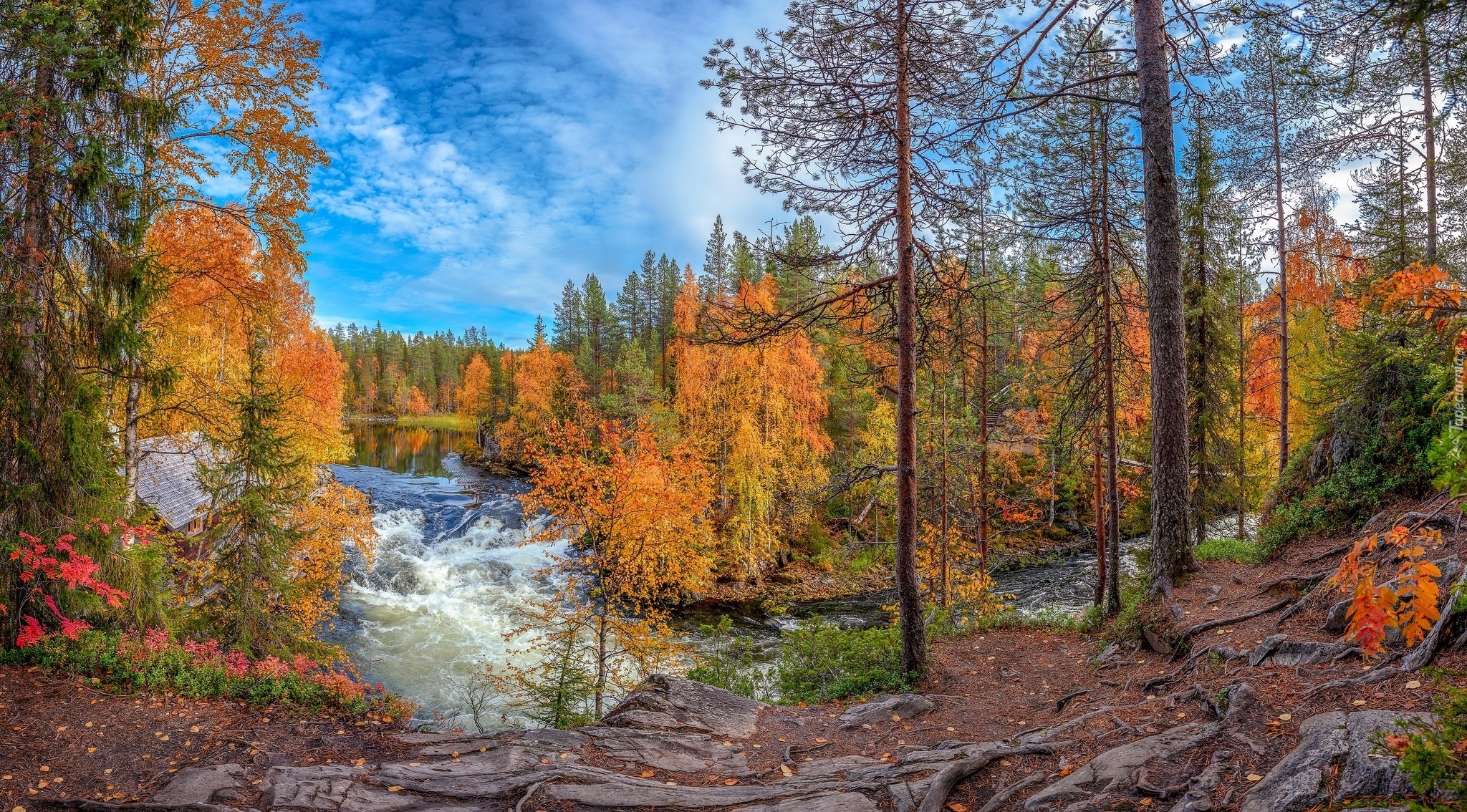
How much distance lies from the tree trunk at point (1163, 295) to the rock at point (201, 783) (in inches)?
393

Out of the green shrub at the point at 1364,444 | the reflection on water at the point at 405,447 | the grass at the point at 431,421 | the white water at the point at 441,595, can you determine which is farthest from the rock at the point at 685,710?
the grass at the point at 431,421

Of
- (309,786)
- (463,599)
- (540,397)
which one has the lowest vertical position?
(463,599)

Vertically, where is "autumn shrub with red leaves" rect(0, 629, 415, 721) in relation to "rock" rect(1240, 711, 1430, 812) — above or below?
below

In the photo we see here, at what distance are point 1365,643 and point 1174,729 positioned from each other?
1985mm

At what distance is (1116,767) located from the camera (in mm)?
3684

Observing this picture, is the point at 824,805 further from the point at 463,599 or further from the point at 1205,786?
the point at 463,599

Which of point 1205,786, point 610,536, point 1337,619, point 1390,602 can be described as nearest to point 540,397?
point 610,536

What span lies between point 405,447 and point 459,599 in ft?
152

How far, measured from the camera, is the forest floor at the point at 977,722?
3627 mm

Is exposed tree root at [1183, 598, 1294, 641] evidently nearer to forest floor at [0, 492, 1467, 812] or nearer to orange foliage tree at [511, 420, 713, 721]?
forest floor at [0, 492, 1467, 812]

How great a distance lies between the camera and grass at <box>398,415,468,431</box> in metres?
80.4

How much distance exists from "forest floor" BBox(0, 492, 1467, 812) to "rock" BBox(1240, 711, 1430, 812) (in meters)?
0.17

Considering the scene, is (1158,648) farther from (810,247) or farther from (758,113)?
(758,113)

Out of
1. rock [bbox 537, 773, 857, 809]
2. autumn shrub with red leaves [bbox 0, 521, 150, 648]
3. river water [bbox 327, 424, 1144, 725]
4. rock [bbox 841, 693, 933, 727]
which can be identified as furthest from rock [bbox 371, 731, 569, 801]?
river water [bbox 327, 424, 1144, 725]
